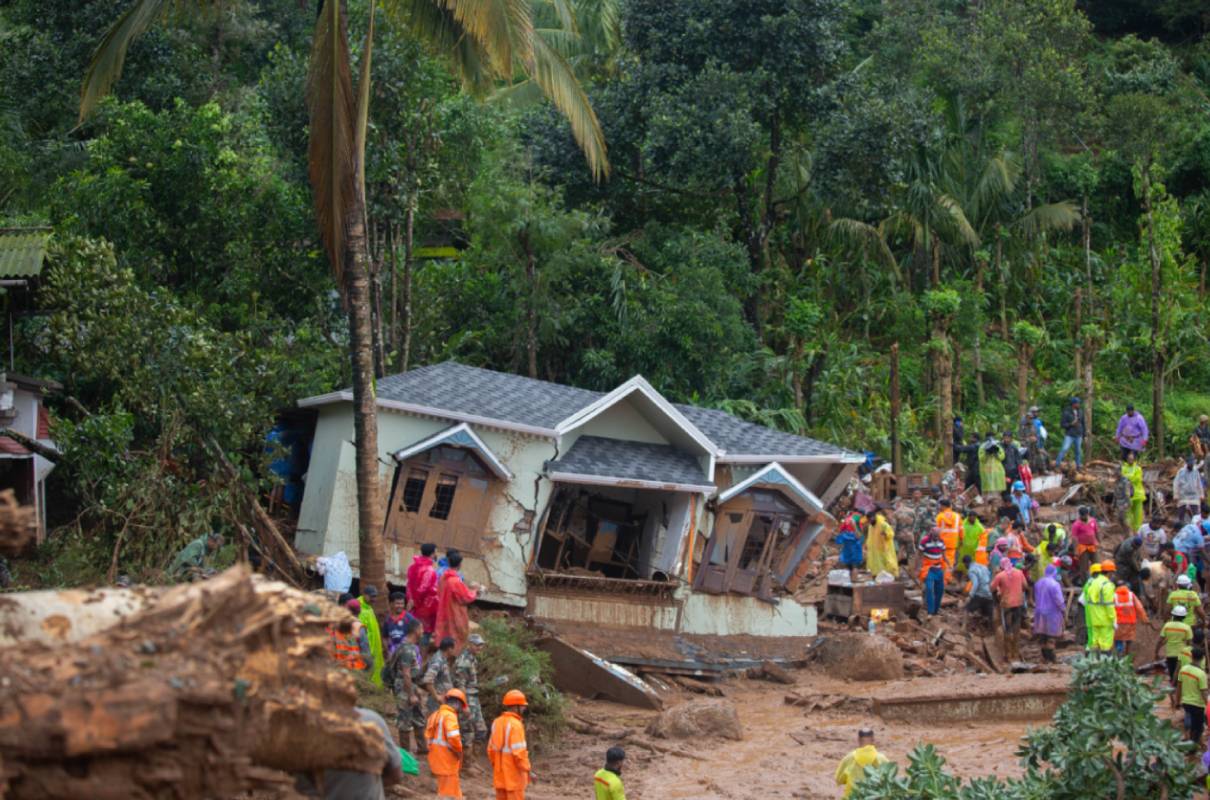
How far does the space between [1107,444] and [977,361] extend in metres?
3.67

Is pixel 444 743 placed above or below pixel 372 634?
below

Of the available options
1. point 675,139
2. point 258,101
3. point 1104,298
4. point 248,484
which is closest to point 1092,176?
point 1104,298

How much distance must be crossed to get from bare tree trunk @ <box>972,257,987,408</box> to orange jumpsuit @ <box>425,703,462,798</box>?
83.4ft

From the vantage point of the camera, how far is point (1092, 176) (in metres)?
40.5

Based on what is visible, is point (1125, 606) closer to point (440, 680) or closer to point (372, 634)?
point (440, 680)

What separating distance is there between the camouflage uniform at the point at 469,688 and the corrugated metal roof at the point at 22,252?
8307 millimetres

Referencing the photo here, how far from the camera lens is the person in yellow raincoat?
24.6 metres

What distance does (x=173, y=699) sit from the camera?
609cm

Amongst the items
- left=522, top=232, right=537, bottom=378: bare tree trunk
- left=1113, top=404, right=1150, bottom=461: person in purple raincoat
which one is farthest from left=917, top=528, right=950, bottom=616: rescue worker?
left=522, top=232, right=537, bottom=378: bare tree trunk

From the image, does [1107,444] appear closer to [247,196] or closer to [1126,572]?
[1126,572]

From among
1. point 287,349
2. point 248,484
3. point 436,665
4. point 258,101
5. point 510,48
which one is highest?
point 258,101

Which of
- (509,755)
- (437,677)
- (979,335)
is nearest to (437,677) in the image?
(437,677)

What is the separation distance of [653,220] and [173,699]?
28.7 m

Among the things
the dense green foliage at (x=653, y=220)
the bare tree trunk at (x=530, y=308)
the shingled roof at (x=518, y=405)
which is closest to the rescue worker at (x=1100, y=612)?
the shingled roof at (x=518, y=405)
